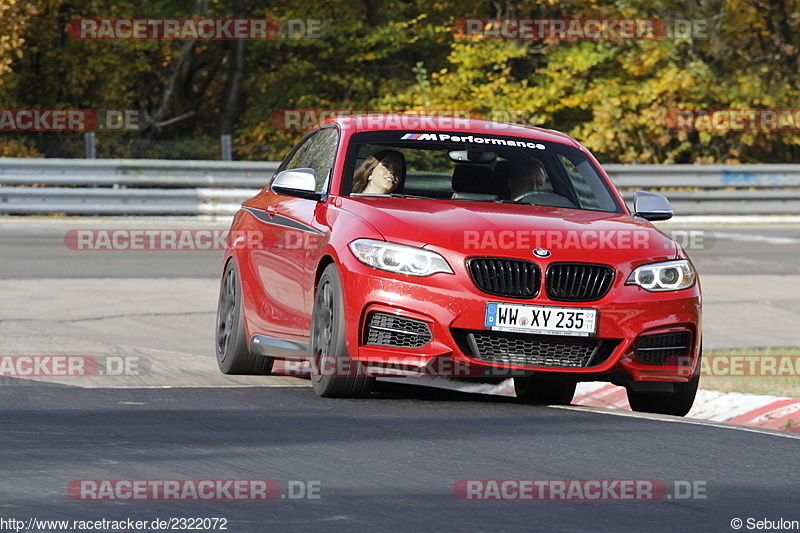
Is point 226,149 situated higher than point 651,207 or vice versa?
point 651,207

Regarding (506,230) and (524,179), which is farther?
(524,179)

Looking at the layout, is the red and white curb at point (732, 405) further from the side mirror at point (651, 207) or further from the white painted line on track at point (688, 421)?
the side mirror at point (651, 207)

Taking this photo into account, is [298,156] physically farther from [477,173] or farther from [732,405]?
[732,405]

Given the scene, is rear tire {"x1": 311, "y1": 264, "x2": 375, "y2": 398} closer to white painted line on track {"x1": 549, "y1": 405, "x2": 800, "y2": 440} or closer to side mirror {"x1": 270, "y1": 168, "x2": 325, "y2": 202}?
side mirror {"x1": 270, "y1": 168, "x2": 325, "y2": 202}

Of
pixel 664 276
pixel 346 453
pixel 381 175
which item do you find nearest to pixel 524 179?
pixel 381 175

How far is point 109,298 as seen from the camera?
14.1 meters

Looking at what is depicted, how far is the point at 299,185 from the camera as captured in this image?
28.6ft

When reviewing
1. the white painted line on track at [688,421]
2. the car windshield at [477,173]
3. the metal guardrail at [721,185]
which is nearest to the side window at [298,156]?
the car windshield at [477,173]

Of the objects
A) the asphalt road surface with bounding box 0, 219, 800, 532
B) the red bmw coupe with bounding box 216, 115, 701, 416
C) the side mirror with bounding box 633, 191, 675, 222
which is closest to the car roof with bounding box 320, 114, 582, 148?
the red bmw coupe with bounding box 216, 115, 701, 416

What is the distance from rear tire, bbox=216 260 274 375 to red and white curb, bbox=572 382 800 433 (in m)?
2.24

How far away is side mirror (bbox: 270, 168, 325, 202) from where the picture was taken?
28.6 ft

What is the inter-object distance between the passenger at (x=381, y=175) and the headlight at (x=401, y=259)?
1137mm

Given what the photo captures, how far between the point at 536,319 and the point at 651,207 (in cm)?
170

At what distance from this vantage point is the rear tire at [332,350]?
800cm
